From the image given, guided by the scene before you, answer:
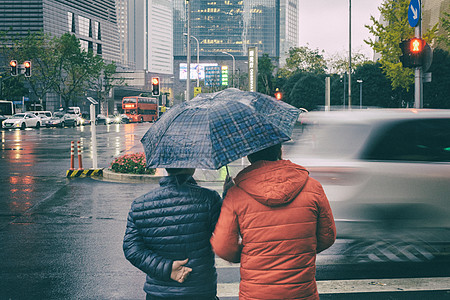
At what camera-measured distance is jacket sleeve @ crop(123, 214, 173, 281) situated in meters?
2.71

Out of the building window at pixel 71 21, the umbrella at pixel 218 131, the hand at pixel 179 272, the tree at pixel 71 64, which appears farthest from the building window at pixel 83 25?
the hand at pixel 179 272

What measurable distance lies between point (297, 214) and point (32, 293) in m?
3.52

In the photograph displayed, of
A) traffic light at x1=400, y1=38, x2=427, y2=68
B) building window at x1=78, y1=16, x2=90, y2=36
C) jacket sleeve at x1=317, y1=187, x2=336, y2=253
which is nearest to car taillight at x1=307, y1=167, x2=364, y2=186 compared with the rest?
jacket sleeve at x1=317, y1=187, x2=336, y2=253

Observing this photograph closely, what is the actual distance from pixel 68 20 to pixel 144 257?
91.0 meters

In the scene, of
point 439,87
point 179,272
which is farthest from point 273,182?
point 439,87

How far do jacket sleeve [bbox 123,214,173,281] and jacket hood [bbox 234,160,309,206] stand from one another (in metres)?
0.61

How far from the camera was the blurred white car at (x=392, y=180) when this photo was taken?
5.61m

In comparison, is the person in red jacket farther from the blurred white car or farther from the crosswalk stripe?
the blurred white car

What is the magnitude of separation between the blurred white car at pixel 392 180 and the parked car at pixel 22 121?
46261 mm

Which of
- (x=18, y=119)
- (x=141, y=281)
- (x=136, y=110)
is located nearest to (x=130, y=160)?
(x=141, y=281)

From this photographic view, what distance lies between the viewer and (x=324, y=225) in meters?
2.65

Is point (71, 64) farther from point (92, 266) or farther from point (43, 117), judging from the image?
point (92, 266)

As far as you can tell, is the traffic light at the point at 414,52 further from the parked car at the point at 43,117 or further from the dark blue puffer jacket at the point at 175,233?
the parked car at the point at 43,117

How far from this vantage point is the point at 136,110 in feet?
261
